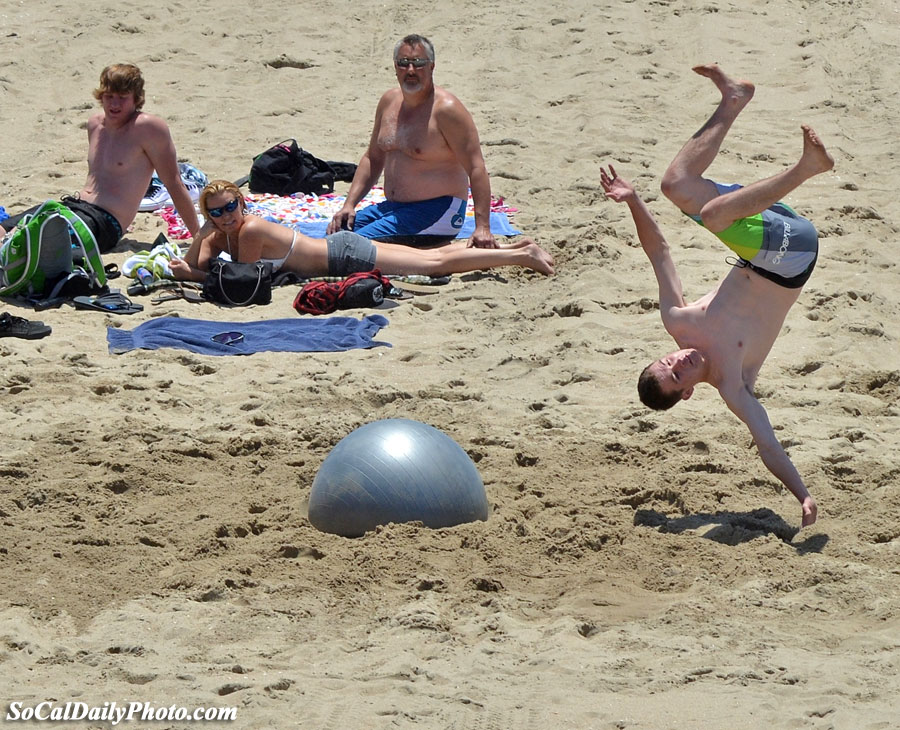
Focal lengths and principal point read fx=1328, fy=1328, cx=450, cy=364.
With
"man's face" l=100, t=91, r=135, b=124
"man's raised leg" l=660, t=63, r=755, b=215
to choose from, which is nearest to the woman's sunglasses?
"man's face" l=100, t=91, r=135, b=124

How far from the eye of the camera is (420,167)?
30.3ft

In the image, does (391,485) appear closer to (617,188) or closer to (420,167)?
(617,188)

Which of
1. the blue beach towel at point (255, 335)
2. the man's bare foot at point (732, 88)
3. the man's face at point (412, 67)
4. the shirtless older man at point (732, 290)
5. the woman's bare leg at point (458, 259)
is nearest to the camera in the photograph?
the shirtless older man at point (732, 290)

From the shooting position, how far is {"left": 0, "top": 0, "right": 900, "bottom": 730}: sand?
4375 millimetres

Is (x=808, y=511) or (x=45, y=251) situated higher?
(x=808, y=511)

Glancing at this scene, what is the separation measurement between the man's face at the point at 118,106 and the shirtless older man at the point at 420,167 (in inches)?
62.5

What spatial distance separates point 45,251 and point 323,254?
175 centimetres

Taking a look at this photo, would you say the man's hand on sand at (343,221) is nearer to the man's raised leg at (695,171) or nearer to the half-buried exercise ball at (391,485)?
the man's raised leg at (695,171)

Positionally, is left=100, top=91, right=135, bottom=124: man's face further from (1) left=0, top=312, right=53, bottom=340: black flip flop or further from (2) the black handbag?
(1) left=0, top=312, right=53, bottom=340: black flip flop

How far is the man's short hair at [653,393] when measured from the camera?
5645 mm

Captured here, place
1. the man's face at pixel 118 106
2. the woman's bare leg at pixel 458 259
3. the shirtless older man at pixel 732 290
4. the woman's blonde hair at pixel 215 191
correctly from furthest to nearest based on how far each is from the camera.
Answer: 1. the man's face at pixel 118 106
2. the woman's bare leg at pixel 458 259
3. the woman's blonde hair at pixel 215 191
4. the shirtless older man at pixel 732 290

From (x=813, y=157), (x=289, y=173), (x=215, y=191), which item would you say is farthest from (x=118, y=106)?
(x=813, y=157)

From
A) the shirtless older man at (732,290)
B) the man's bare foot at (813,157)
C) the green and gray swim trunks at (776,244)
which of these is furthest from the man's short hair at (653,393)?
the man's bare foot at (813,157)

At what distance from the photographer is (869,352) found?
7.41 m
